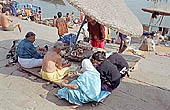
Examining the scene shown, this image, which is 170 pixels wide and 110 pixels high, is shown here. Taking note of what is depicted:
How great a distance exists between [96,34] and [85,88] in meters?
2.21

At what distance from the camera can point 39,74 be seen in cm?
396

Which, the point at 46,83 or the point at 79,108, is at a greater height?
the point at 46,83

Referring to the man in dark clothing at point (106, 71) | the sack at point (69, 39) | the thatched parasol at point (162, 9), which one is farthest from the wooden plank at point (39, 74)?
the thatched parasol at point (162, 9)

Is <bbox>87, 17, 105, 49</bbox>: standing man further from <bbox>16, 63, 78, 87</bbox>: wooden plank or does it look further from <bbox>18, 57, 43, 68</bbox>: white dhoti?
<bbox>18, 57, 43, 68</bbox>: white dhoti

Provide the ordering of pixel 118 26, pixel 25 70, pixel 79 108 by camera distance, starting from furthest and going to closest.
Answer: pixel 25 70, pixel 79 108, pixel 118 26

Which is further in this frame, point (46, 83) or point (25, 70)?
point (25, 70)

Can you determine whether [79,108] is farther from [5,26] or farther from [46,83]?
[5,26]

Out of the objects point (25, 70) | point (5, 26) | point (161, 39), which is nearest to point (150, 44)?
point (161, 39)

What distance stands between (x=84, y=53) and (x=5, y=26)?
4110mm

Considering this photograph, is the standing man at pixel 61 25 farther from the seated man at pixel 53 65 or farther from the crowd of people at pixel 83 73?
the seated man at pixel 53 65

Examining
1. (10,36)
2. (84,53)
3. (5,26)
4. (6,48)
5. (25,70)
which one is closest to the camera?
(25,70)

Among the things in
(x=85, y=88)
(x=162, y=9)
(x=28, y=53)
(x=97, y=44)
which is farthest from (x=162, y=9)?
(x=85, y=88)

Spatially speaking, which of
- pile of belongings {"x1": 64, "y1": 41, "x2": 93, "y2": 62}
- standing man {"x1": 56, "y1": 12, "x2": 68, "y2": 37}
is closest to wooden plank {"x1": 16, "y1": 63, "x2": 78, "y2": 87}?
pile of belongings {"x1": 64, "y1": 41, "x2": 93, "y2": 62}

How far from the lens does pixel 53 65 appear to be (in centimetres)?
366
